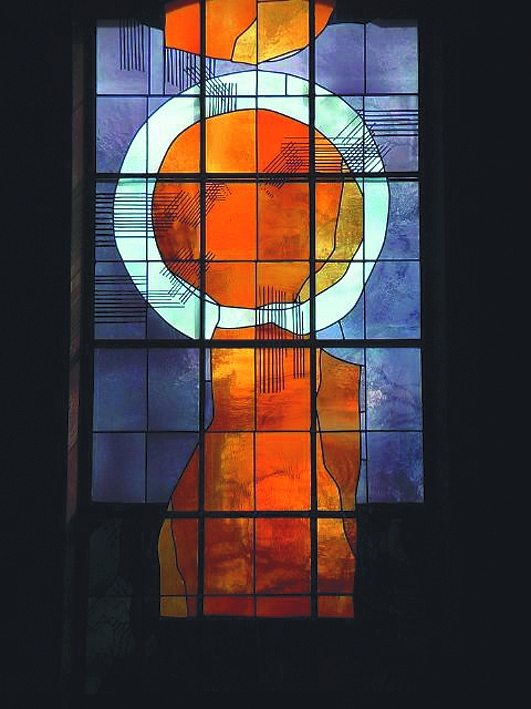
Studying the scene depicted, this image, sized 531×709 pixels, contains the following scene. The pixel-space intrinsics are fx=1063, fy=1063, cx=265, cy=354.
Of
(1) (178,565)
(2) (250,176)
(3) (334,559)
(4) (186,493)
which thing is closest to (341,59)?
(2) (250,176)

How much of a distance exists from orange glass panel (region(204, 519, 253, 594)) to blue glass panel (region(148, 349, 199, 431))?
0.53 meters

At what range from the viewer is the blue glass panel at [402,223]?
18.2 feet

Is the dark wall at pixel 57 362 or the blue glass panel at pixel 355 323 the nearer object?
the dark wall at pixel 57 362

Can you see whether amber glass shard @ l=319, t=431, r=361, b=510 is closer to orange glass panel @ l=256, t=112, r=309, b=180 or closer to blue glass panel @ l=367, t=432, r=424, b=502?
blue glass panel @ l=367, t=432, r=424, b=502


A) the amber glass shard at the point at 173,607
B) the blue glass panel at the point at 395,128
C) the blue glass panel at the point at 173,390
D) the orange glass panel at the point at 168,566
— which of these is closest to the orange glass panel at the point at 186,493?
the orange glass panel at the point at 168,566

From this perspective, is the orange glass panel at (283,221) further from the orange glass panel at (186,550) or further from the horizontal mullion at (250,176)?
the orange glass panel at (186,550)

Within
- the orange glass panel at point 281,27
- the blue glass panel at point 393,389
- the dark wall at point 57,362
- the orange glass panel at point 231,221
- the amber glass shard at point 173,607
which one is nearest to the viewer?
the dark wall at point 57,362

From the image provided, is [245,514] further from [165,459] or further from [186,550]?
[165,459]

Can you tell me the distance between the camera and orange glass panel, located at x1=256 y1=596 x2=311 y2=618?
537 centimetres

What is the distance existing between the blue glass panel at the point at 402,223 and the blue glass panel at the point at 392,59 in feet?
1.71

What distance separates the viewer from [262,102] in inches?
222

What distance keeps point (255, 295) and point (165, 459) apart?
3.18ft

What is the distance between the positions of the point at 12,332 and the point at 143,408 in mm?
778

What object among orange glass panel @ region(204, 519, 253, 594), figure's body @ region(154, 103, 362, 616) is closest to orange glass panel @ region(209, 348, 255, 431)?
figure's body @ region(154, 103, 362, 616)
